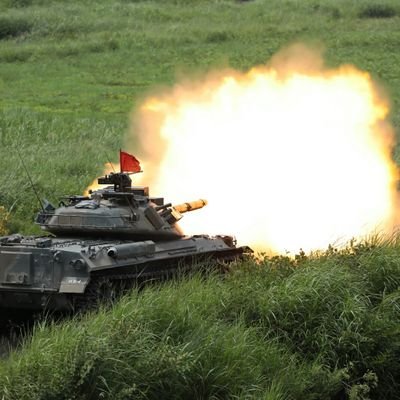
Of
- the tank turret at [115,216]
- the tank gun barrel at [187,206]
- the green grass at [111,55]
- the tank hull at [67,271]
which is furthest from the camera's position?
the green grass at [111,55]

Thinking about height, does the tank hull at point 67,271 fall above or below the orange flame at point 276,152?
below

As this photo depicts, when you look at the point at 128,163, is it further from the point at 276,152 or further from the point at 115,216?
the point at 276,152

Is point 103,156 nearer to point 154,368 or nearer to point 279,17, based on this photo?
point 154,368

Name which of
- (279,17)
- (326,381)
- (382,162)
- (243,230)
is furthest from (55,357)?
(279,17)

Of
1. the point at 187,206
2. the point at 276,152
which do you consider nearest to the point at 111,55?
the point at 276,152

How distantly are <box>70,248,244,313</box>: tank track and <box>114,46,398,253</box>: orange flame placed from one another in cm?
457

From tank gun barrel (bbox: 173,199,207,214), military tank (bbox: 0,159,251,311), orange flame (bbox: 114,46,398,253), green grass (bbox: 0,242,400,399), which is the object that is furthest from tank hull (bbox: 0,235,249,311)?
orange flame (bbox: 114,46,398,253)

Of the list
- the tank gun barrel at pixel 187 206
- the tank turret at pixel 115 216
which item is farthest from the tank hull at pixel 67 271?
the tank gun barrel at pixel 187 206

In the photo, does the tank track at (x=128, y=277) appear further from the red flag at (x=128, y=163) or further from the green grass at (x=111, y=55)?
the green grass at (x=111, y=55)

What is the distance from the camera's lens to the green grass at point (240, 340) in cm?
1112

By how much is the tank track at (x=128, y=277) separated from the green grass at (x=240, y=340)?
69cm

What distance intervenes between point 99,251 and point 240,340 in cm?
299

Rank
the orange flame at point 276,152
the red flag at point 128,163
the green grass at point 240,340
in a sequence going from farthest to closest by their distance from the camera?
1. the orange flame at point 276,152
2. the red flag at point 128,163
3. the green grass at point 240,340

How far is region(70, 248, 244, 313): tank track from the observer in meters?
14.6
